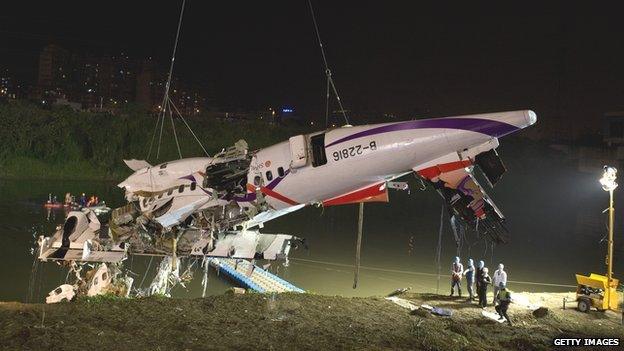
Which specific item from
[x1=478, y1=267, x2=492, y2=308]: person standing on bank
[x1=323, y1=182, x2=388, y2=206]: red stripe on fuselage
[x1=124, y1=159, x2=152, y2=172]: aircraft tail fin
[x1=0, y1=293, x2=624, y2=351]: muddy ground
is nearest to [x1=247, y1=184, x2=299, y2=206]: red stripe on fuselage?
[x1=323, y1=182, x2=388, y2=206]: red stripe on fuselage

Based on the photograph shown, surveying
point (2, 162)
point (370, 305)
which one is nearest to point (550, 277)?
point (370, 305)

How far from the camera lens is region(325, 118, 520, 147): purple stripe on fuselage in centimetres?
1099

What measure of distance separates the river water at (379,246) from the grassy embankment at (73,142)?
17.0 feet

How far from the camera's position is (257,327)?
33.0ft

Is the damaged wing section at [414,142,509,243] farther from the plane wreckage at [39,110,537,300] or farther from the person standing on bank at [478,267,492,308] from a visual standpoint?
the person standing on bank at [478,267,492,308]

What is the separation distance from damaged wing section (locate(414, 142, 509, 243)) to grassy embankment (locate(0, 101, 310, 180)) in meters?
65.6

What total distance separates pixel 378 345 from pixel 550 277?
20364mm

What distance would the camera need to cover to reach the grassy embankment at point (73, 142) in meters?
67.2

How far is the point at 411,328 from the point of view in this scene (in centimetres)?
1097

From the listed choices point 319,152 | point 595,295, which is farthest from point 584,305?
point 319,152

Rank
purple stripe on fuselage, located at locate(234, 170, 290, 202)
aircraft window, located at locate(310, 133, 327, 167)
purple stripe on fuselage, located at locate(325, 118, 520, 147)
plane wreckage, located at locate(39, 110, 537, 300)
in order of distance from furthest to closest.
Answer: purple stripe on fuselage, located at locate(234, 170, 290, 202)
aircraft window, located at locate(310, 133, 327, 167)
plane wreckage, located at locate(39, 110, 537, 300)
purple stripe on fuselage, located at locate(325, 118, 520, 147)

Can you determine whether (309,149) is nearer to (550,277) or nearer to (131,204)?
(131,204)

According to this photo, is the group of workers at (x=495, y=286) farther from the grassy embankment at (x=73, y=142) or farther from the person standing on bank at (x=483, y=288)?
the grassy embankment at (x=73, y=142)

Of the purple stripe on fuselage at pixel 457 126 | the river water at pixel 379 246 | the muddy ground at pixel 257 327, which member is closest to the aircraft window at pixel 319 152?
the purple stripe on fuselage at pixel 457 126
